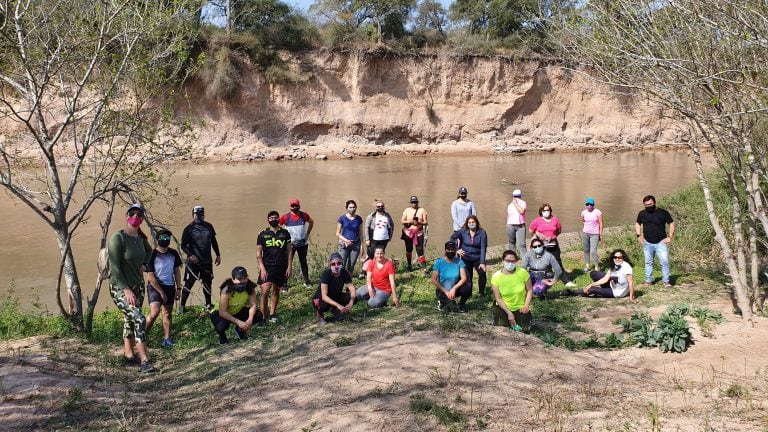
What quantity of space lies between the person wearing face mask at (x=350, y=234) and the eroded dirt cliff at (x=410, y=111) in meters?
22.6

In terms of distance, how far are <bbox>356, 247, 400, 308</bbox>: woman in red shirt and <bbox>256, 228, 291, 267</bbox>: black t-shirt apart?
4.07 ft

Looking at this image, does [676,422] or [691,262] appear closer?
[676,422]

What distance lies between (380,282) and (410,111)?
99.6 feet

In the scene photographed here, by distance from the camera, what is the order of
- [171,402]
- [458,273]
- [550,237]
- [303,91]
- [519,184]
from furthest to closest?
[303,91] < [519,184] < [550,237] < [458,273] < [171,402]

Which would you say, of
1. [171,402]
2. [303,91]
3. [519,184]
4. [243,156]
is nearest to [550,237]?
[171,402]

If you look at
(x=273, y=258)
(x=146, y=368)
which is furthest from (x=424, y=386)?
(x=273, y=258)

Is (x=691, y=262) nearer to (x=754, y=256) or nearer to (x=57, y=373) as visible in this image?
(x=754, y=256)

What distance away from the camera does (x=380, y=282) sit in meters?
7.88

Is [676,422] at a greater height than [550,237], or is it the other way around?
[550,237]

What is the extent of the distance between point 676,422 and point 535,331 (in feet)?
9.36

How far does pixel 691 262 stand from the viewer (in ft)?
33.5

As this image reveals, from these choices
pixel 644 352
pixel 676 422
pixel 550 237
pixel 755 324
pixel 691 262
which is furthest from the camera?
pixel 691 262

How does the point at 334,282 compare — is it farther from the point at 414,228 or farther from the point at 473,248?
the point at 414,228

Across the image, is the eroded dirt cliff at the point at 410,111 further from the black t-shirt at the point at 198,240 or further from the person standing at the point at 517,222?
the black t-shirt at the point at 198,240
